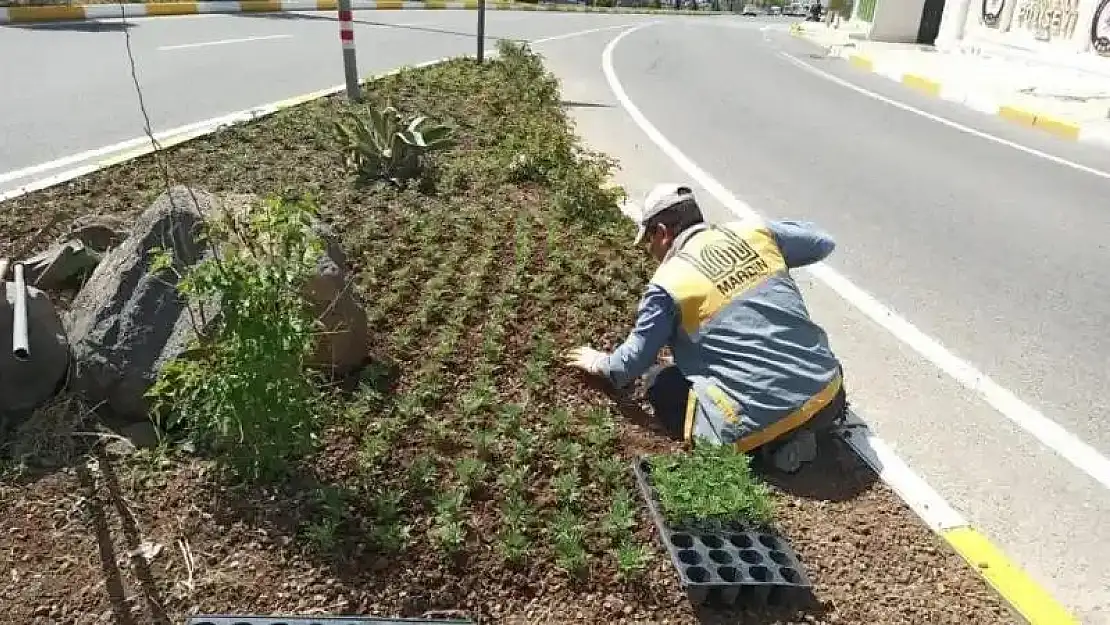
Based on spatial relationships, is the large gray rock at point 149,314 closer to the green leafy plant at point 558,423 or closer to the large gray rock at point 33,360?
the large gray rock at point 33,360

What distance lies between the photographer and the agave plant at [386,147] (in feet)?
19.7

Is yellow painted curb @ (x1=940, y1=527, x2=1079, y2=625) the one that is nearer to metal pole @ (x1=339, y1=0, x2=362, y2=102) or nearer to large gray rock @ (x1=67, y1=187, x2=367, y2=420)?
large gray rock @ (x1=67, y1=187, x2=367, y2=420)

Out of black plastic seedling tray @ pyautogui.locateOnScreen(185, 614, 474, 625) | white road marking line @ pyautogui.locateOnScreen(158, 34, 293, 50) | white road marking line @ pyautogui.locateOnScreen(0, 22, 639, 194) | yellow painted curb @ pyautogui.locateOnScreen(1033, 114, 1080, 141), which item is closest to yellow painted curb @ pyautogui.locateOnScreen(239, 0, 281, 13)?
white road marking line @ pyautogui.locateOnScreen(158, 34, 293, 50)

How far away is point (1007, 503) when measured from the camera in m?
3.25

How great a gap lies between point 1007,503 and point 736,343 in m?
1.18

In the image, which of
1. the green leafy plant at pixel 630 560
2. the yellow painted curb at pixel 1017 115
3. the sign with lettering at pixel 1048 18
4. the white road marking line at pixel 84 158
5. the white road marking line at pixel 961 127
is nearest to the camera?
the green leafy plant at pixel 630 560

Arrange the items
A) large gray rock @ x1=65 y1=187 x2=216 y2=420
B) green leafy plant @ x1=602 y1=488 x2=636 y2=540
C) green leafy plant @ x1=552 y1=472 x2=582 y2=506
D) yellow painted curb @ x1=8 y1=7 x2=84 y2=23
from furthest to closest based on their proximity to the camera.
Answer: yellow painted curb @ x1=8 y1=7 x2=84 y2=23 < large gray rock @ x1=65 y1=187 x2=216 y2=420 < green leafy plant @ x1=552 y1=472 x2=582 y2=506 < green leafy plant @ x1=602 y1=488 x2=636 y2=540

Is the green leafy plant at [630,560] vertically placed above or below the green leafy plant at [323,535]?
below

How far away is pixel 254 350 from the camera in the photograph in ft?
8.39

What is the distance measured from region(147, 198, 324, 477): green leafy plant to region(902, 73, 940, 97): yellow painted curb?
14.0 metres

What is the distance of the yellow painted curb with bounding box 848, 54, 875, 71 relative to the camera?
59.1 feet

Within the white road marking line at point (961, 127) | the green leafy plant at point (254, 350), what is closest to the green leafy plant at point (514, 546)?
the green leafy plant at point (254, 350)

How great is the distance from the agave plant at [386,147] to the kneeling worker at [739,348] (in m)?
3.06

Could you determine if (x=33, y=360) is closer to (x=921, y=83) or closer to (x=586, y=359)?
(x=586, y=359)
